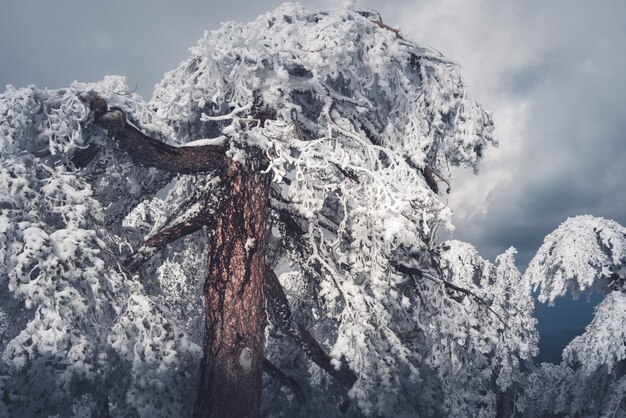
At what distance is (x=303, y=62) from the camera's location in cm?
607

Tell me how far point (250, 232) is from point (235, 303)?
92 centimetres

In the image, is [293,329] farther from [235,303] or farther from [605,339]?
[605,339]

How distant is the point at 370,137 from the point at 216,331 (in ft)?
13.2

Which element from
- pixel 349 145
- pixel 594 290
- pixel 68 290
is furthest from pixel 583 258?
pixel 68 290

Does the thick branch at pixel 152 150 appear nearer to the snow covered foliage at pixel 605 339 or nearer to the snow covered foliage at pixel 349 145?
the snow covered foliage at pixel 349 145

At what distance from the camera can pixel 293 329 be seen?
6.90 m

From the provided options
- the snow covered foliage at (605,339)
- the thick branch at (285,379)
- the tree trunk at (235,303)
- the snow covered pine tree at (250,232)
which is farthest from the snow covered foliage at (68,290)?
the snow covered foliage at (605,339)

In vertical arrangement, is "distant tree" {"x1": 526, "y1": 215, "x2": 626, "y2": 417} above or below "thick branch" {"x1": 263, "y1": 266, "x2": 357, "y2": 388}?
above

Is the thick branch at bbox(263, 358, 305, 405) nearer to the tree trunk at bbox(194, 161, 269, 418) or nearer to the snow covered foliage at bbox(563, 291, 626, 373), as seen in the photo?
the tree trunk at bbox(194, 161, 269, 418)

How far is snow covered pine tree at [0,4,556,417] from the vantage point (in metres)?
4.69

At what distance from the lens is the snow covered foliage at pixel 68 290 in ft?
14.4

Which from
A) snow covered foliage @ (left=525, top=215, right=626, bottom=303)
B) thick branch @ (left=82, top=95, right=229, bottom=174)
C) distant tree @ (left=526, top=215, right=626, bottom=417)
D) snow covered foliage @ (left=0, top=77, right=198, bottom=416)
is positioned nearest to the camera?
snow covered foliage @ (left=0, top=77, right=198, bottom=416)

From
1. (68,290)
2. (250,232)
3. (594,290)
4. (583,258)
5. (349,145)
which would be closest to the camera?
(68,290)

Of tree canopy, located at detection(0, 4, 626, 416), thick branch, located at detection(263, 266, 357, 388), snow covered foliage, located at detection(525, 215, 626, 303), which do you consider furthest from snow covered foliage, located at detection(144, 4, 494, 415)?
snow covered foliage, located at detection(525, 215, 626, 303)
